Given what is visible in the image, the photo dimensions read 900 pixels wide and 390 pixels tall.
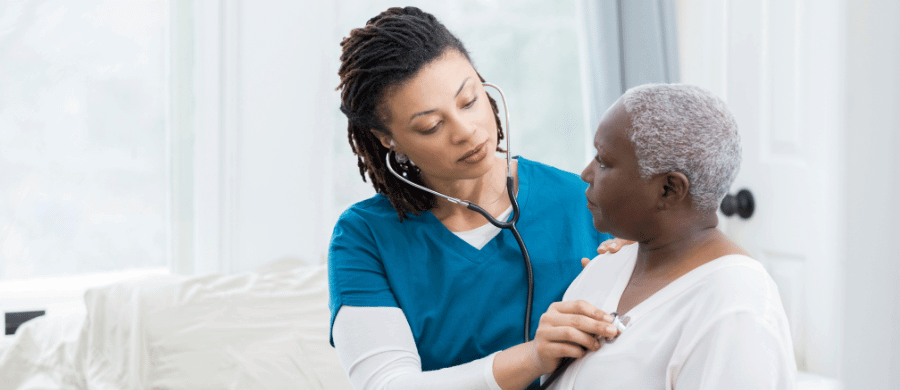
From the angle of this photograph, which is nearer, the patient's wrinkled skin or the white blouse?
the white blouse

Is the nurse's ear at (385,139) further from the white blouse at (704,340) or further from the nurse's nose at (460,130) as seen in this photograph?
the white blouse at (704,340)

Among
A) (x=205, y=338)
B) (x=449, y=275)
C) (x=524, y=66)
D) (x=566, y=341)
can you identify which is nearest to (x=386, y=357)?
(x=449, y=275)

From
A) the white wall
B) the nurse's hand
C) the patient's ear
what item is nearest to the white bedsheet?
the nurse's hand

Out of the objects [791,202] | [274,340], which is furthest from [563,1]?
[274,340]

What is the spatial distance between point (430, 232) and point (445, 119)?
0.20 meters

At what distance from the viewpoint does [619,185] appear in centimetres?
76

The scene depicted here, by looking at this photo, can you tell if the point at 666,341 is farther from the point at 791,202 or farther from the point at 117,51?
the point at 117,51

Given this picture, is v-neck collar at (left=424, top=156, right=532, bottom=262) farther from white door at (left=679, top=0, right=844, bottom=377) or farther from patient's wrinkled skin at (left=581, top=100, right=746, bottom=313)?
white door at (left=679, top=0, right=844, bottom=377)

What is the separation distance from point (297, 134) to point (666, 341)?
6.47 ft

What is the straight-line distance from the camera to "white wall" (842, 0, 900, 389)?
218 mm

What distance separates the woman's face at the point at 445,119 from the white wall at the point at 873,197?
2.54 ft

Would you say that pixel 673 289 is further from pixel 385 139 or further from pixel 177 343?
pixel 177 343

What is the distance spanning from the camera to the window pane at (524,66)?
2.72 meters

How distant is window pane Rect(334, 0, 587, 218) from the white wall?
2.52 metres
